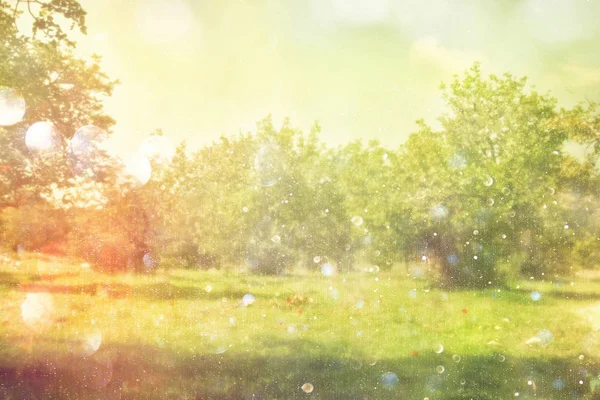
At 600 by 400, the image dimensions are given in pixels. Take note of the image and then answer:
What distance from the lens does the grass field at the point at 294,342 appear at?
7109 mm

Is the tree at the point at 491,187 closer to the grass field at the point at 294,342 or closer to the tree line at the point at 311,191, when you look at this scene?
the tree line at the point at 311,191

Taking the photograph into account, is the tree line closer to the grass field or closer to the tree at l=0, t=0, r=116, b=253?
the tree at l=0, t=0, r=116, b=253

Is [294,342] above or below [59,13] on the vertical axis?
below

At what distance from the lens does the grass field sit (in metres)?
7.11

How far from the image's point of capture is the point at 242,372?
761cm

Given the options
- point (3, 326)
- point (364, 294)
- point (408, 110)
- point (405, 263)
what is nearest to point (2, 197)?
point (3, 326)

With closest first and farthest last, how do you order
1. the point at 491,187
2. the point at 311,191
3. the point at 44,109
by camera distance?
the point at 44,109 < the point at 491,187 < the point at 311,191

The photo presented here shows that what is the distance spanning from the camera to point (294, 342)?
9727 millimetres

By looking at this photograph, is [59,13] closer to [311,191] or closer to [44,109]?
[44,109]

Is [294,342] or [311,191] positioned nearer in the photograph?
[294,342]

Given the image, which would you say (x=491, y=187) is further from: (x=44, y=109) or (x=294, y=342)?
(x=44, y=109)

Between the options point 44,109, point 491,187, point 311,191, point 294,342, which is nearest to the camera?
point 294,342

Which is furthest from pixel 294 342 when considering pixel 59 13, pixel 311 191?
pixel 311 191

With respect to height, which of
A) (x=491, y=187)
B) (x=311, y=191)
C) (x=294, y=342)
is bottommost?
(x=294, y=342)
